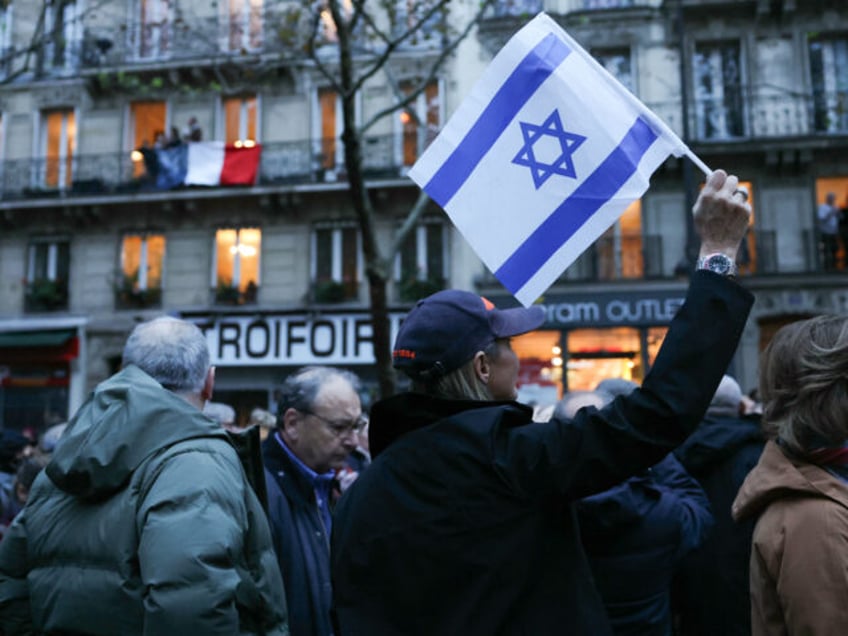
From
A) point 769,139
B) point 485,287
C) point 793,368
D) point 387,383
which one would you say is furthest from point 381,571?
point 769,139

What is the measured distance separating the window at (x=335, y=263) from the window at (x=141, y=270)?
4337 millimetres

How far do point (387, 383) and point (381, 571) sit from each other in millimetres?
8269

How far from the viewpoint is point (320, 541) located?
3.58m

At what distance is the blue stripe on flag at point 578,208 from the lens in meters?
2.43

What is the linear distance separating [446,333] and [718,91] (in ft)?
66.5

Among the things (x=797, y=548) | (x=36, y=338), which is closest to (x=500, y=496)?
(x=797, y=548)

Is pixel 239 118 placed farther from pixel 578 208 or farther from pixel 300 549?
pixel 578 208

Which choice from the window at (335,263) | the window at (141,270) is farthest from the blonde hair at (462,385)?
the window at (141,270)

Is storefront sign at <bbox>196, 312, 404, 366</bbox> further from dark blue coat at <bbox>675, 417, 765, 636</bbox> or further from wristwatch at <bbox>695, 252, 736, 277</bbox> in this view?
wristwatch at <bbox>695, 252, 736, 277</bbox>

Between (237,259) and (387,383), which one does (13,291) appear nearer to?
(237,259)

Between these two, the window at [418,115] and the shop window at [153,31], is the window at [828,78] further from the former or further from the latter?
the shop window at [153,31]

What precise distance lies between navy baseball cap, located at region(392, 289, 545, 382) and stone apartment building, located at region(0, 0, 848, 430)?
54.2 ft

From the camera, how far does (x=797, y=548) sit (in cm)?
208

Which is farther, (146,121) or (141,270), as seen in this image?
A: (146,121)
